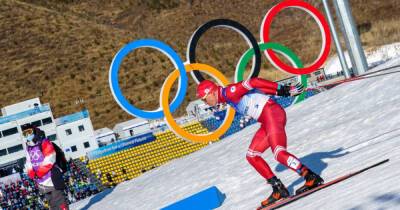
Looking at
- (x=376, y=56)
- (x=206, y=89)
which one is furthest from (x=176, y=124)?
(x=376, y=56)

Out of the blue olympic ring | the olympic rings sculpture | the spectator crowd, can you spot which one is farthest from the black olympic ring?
the spectator crowd

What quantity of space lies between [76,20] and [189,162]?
69357mm

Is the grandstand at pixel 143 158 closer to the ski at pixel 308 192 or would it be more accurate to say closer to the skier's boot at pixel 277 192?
the skier's boot at pixel 277 192

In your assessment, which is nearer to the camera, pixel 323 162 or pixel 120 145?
pixel 323 162

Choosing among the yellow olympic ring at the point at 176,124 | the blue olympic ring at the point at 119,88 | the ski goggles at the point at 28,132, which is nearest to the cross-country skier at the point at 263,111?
the ski goggles at the point at 28,132

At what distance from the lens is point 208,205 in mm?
9375

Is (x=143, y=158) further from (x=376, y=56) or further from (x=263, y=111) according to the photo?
(x=376, y=56)

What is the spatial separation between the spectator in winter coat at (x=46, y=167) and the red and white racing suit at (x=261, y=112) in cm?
365

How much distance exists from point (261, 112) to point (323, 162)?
2.23 m

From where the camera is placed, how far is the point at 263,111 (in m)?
7.84

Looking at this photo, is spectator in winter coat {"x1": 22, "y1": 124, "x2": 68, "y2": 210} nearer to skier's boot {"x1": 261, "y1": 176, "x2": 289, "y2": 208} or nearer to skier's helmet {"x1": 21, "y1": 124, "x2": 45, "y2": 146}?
skier's helmet {"x1": 21, "y1": 124, "x2": 45, "y2": 146}

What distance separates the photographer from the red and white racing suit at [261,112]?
765 cm

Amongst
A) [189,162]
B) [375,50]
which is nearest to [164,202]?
[189,162]

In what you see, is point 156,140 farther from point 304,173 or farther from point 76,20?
point 76,20
